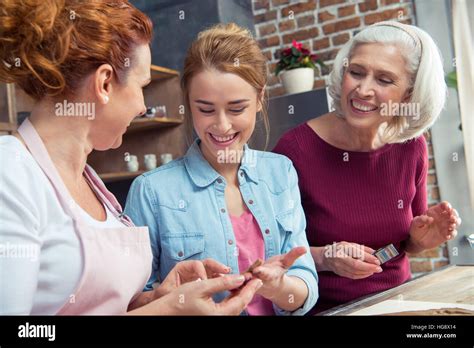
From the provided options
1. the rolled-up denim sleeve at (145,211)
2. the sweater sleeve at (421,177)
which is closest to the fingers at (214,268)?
the rolled-up denim sleeve at (145,211)

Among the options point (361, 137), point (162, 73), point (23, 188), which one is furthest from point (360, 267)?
point (23, 188)

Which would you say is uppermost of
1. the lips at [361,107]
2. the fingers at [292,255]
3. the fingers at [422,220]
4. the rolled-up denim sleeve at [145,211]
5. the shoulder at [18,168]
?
the lips at [361,107]

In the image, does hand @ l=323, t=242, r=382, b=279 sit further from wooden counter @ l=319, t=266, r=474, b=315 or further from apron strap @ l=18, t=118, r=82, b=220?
apron strap @ l=18, t=118, r=82, b=220

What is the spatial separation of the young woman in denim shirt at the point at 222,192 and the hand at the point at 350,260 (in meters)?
Result: 0.07

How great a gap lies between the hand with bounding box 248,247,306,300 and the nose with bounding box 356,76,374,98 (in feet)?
1.11

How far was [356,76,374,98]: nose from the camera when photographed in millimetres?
874

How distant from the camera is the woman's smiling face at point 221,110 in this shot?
78cm

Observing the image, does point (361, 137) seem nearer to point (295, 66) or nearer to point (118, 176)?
point (295, 66)

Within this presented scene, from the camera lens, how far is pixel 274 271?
0.69 metres

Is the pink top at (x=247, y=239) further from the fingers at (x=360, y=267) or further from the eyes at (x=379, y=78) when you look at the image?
the eyes at (x=379, y=78)

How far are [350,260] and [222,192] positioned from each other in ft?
0.84

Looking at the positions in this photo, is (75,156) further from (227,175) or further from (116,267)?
(227,175)
